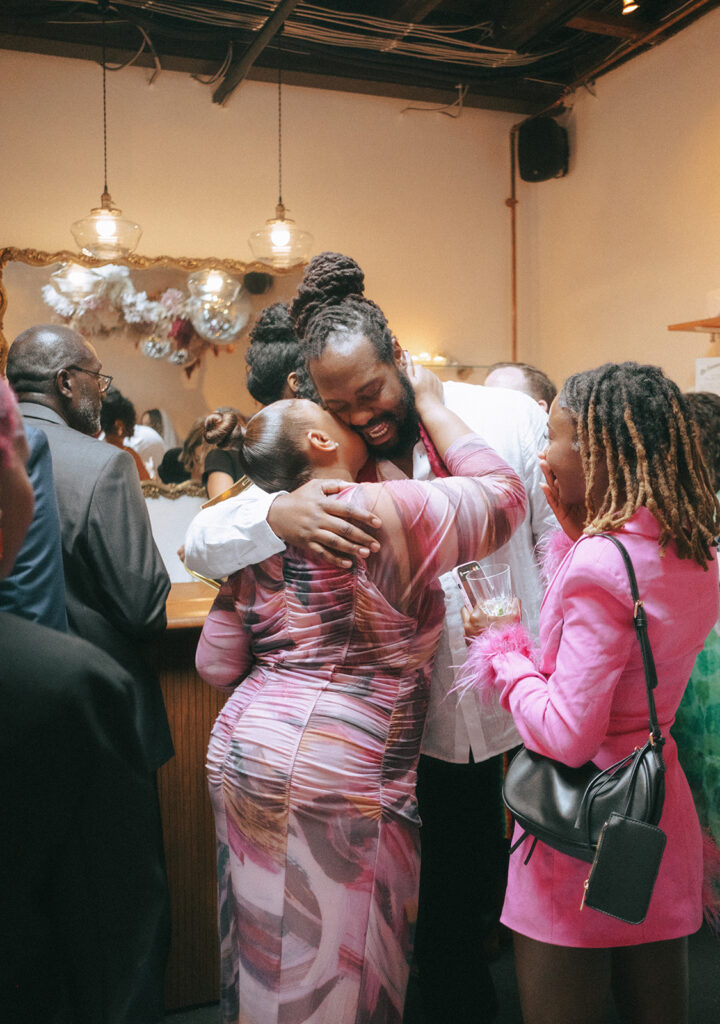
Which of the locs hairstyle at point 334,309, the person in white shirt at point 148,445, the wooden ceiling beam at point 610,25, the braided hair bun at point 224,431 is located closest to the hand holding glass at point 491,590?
the locs hairstyle at point 334,309

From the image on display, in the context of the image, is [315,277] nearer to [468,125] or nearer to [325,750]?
[325,750]

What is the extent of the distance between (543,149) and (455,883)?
14.4 feet

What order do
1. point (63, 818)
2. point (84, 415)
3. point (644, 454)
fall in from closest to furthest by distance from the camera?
1. point (63, 818)
2. point (644, 454)
3. point (84, 415)

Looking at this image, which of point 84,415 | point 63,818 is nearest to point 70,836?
point 63,818

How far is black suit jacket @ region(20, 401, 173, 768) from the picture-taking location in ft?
6.28

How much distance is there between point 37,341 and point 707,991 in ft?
7.97

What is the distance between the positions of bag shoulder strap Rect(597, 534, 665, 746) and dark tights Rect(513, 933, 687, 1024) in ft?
1.25

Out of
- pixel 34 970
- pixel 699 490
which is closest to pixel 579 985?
pixel 699 490

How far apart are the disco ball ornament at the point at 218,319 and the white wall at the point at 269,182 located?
4.2 inches

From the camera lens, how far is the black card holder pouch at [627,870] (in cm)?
119

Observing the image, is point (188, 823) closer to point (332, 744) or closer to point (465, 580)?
point (332, 744)

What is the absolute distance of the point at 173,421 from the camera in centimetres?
453

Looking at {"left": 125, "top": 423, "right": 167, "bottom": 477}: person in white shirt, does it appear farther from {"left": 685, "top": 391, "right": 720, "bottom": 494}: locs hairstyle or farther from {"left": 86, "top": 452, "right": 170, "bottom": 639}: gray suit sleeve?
{"left": 685, "top": 391, "right": 720, "bottom": 494}: locs hairstyle

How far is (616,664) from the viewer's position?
123 cm
